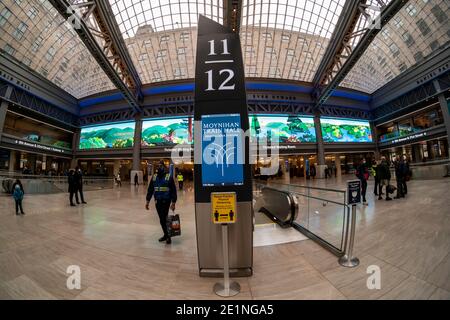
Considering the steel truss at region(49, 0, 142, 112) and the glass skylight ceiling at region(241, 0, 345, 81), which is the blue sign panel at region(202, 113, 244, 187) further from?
the glass skylight ceiling at region(241, 0, 345, 81)

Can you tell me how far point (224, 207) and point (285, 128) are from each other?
24019 millimetres

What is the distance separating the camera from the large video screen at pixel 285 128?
2406cm

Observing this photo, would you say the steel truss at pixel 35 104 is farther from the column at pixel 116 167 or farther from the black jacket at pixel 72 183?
the black jacket at pixel 72 183

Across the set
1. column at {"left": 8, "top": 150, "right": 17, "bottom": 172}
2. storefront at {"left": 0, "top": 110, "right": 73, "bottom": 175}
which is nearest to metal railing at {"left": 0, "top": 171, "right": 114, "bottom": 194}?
storefront at {"left": 0, "top": 110, "right": 73, "bottom": 175}

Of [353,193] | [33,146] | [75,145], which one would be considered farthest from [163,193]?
[75,145]

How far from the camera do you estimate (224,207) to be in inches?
89.6

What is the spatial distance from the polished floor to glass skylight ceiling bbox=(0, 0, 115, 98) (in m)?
20.3

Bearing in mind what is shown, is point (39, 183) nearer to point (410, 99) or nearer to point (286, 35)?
point (286, 35)

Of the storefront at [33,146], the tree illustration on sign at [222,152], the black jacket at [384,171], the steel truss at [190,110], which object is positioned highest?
the steel truss at [190,110]

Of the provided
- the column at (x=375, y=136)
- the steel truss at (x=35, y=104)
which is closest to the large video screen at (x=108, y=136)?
the steel truss at (x=35, y=104)

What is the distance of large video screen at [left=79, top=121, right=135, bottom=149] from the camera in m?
24.9

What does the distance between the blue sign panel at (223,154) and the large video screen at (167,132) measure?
21.8m

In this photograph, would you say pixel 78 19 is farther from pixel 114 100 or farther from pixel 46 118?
pixel 46 118
